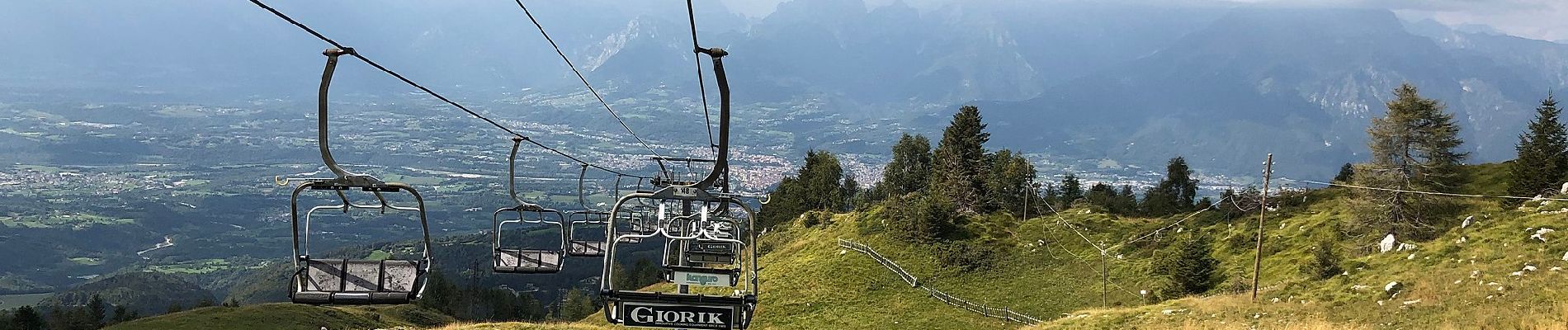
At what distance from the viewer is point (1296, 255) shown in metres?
47.9

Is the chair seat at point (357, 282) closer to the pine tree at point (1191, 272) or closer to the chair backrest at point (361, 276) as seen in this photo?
the chair backrest at point (361, 276)

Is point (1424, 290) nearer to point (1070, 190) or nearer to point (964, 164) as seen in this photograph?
point (964, 164)

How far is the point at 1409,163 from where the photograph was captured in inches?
1831

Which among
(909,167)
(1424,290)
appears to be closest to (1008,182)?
(909,167)

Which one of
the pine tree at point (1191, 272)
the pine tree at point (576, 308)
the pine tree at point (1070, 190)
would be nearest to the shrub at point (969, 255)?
the pine tree at point (1191, 272)

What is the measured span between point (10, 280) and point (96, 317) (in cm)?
14867

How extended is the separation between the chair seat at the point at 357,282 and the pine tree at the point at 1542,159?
55156 millimetres

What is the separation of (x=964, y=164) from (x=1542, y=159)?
41601mm

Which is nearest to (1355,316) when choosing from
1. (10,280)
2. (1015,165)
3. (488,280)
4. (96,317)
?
(1015,165)

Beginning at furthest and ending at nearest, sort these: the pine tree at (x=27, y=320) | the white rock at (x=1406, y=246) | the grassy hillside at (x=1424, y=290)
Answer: the pine tree at (x=27, y=320) → the white rock at (x=1406, y=246) → the grassy hillside at (x=1424, y=290)

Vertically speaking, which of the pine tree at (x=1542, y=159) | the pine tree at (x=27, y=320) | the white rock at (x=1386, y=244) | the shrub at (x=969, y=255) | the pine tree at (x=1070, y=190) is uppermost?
the pine tree at (x=1542, y=159)

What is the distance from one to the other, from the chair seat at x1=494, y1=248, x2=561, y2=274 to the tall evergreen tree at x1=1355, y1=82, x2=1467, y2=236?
42116 millimetres

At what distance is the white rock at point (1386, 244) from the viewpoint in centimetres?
4309

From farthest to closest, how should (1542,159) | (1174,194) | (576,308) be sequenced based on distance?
(1174,194) → (576,308) → (1542,159)
